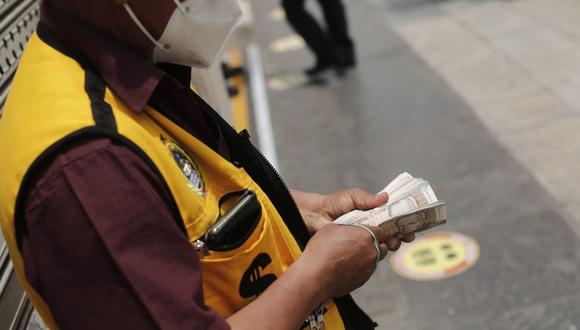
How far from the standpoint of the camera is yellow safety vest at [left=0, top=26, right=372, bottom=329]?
4.37 ft

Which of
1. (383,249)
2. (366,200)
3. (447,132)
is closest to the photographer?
(383,249)

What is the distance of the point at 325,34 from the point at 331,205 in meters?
6.03

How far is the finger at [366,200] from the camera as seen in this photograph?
215 cm

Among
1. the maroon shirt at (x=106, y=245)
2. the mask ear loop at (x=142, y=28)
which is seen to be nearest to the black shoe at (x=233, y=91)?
the mask ear loop at (x=142, y=28)

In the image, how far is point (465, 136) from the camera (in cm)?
592

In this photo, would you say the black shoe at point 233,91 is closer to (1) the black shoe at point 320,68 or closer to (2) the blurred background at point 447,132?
(2) the blurred background at point 447,132

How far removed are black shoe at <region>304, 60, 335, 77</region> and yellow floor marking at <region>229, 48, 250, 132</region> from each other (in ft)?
2.40

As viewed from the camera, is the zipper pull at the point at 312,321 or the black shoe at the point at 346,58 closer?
the zipper pull at the point at 312,321

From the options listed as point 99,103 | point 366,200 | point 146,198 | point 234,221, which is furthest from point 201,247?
point 366,200

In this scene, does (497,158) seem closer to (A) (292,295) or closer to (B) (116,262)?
(A) (292,295)

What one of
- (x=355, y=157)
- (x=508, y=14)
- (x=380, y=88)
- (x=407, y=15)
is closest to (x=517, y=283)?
(x=355, y=157)

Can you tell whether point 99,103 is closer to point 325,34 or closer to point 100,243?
point 100,243

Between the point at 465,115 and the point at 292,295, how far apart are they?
497cm

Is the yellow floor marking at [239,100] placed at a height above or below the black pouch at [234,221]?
below
